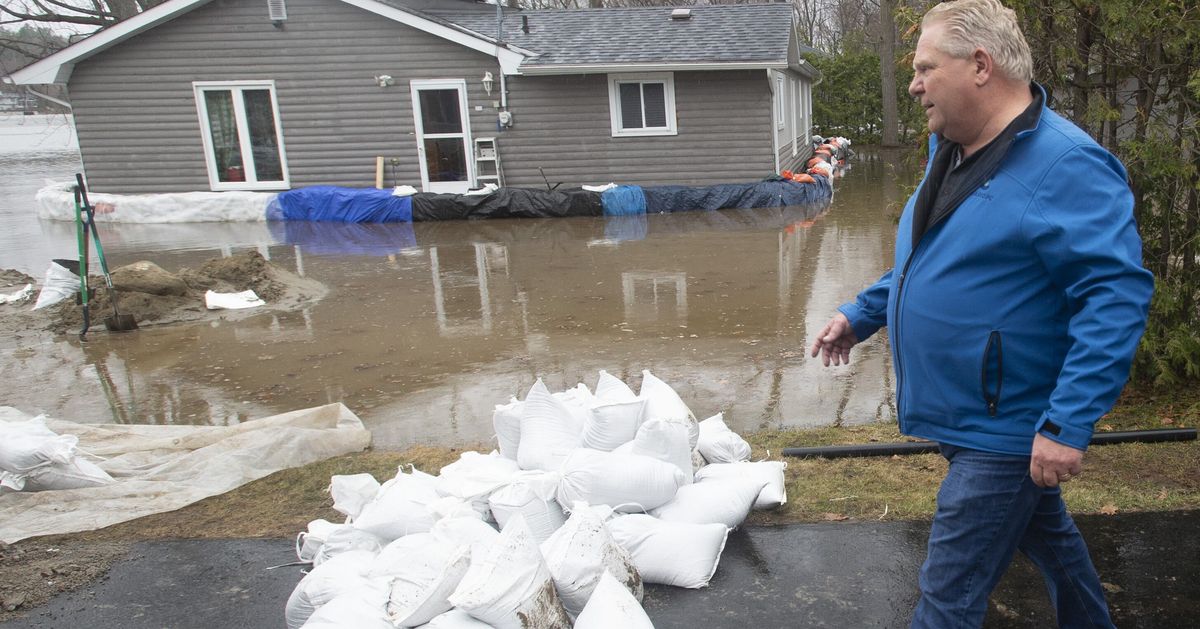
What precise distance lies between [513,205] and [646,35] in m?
4.45

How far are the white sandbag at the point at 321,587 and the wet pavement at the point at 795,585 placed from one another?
0.19 metres

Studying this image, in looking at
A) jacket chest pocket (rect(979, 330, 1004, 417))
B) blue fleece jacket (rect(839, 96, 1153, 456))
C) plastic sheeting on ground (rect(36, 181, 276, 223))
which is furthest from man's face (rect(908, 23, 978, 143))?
plastic sheeting on ground (rect(36, 181, 276, 223))

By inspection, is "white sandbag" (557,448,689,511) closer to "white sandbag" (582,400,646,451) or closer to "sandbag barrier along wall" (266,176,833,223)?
"white sandbag" (582,400,646,451)

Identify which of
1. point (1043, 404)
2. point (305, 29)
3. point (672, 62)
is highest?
point (305, 29)

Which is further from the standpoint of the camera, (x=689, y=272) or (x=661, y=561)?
(x=689, y=272)

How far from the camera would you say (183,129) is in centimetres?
1659

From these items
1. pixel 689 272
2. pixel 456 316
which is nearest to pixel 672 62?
pixel 689 272

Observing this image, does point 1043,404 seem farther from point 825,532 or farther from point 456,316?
point 456,316

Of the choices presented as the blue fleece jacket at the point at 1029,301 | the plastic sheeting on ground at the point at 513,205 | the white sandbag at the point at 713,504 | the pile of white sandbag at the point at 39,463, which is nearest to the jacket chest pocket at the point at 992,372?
the blue fleece jacket at the point at 1029,301

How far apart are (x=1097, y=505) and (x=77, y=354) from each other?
7.63m

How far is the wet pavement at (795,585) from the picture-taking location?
114 inches

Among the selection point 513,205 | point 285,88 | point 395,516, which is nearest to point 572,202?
point 513,205

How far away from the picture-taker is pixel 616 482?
3.32 m

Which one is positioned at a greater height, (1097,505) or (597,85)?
(597,85)
